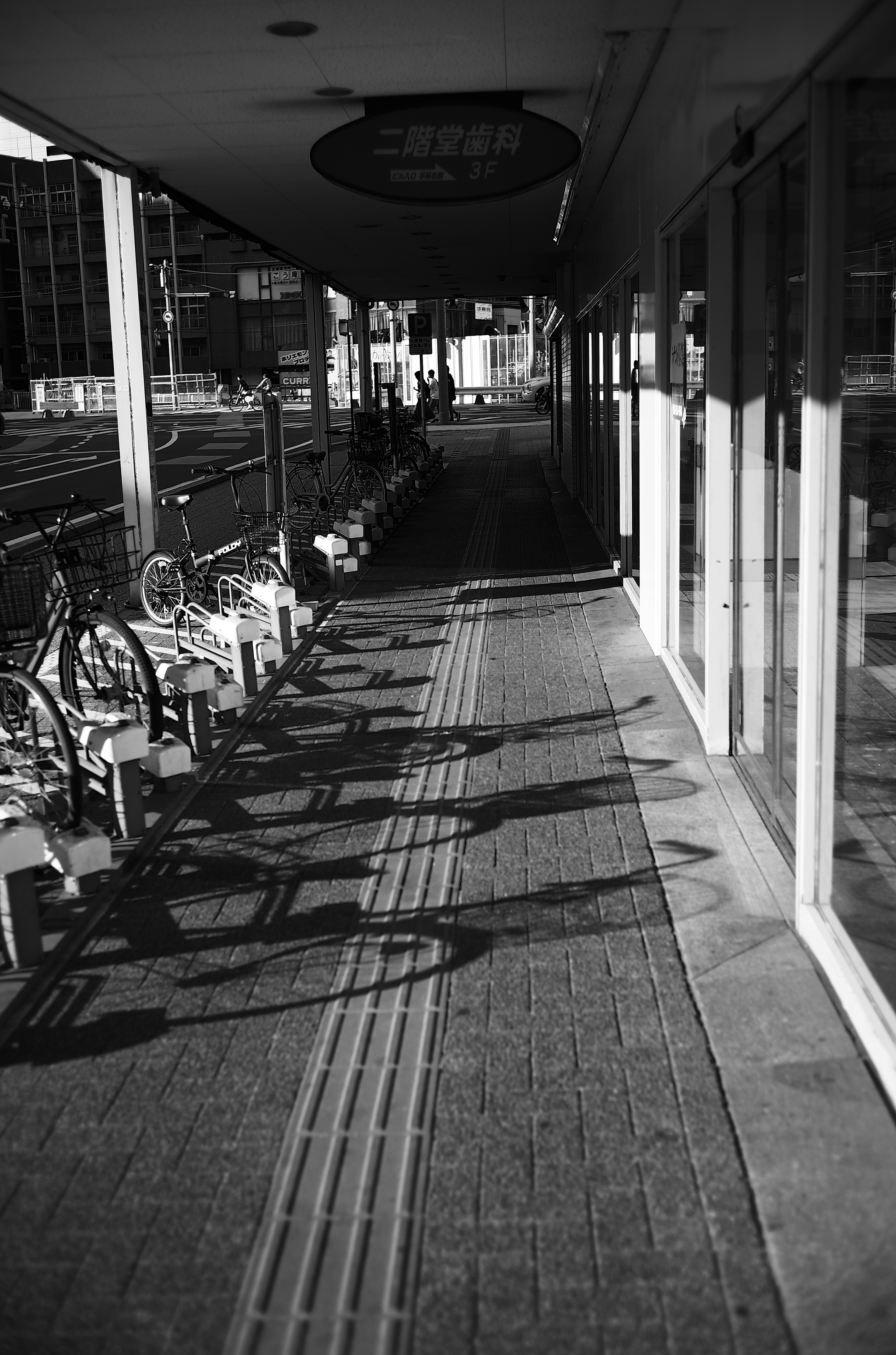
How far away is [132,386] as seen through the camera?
1022 centimetres

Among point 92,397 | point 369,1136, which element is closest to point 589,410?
point 369,1136

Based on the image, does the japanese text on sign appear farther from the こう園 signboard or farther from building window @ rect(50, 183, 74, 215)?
building window @ rect(50, 183, 74, 215)

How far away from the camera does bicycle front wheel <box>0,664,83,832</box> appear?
14.7 feet

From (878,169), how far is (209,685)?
355 cm

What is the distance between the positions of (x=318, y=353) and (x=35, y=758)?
14498mm

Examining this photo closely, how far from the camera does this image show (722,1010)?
3.55 metres

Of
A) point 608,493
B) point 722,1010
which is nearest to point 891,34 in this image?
point 722,1010

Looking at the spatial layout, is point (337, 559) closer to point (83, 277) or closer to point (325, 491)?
point (325, 491)

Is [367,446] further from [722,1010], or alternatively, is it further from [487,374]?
[487,374]

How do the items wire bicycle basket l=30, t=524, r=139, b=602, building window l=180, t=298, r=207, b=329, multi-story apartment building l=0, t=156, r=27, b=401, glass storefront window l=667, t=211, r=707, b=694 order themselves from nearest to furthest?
wire bicycle basket l=30, t=524, r=139, b=602, glass storefront window l=667, t=211, r=707, b=694, multi-story apartment building l=0, t=156, r=27, b=401, building window l=180, t=298, r=207, b=329

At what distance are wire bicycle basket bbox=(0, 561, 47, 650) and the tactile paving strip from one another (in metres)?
1.61

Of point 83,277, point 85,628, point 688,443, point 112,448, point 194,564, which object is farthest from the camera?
point 83,277

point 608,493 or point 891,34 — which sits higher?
point 891,34

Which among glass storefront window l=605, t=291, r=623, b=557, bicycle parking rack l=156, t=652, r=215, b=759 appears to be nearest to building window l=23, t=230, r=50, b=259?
glass storefront window l=605, t=291, r=623, b=557
